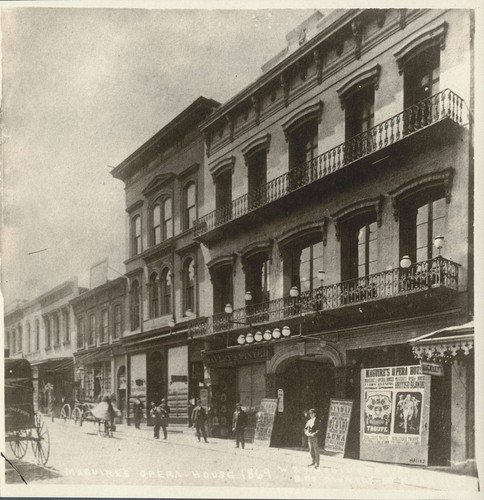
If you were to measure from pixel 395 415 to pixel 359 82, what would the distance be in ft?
22.2

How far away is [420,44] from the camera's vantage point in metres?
11.0

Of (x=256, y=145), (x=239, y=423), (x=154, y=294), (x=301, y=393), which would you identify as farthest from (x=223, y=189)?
(x=239, y=423)

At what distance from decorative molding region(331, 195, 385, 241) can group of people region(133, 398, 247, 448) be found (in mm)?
4737

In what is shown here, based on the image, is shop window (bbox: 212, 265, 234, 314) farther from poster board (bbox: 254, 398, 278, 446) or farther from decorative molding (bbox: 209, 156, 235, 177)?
poster board (bbox: 254, 398, 278, 446)

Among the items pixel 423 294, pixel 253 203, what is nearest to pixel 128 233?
pixel 253 203

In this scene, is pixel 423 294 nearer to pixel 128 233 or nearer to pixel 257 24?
pixel 257 24

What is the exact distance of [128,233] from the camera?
51.1ft

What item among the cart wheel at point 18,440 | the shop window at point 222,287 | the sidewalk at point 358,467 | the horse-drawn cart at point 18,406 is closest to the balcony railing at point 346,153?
the shop window at point 222,287

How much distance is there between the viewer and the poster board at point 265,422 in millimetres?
13398

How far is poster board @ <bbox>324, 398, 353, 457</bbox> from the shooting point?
11477mm

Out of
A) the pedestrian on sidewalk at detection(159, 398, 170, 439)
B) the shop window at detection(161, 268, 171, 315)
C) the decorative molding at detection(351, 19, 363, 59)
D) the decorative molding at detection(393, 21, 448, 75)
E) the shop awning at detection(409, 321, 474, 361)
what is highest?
the decorative molding at detection(351, 19, 363, 59)

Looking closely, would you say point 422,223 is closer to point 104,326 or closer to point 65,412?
point 104,326

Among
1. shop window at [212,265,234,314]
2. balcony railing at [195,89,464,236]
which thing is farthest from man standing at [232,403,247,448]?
balcony railing at [195,89,464,236]

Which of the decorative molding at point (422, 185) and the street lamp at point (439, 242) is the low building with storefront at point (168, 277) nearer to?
the decorative molding at point (422, 185)
